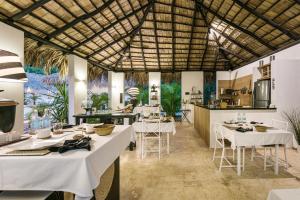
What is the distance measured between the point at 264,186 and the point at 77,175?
291cm

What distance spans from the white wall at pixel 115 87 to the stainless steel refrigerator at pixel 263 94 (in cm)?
747

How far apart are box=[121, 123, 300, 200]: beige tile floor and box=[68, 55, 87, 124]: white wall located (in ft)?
11.7

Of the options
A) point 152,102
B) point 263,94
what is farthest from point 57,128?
point 152,102

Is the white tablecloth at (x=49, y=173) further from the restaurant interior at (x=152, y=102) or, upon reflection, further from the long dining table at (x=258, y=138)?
the long dining table at (x=258, y=138)

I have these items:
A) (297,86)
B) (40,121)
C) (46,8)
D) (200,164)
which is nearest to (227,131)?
(200,164)

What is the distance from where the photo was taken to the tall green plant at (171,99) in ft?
38.2

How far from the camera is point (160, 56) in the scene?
11109mm

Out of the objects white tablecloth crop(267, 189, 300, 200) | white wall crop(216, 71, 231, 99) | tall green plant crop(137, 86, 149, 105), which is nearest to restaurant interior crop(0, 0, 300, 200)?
white tablecloth crop(267, 189, 300, 200)

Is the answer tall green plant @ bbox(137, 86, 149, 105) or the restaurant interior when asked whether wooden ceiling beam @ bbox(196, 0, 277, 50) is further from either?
tall green plant @ bbox(137, 86, 149, 105)

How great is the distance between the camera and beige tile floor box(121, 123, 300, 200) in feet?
9.27

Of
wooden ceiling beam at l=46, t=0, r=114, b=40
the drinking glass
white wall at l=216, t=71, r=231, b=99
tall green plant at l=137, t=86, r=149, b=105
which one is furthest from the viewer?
tall green plant at l=137, t=86, r=149, b=105

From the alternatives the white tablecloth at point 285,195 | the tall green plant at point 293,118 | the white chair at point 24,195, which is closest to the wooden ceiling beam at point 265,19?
the tall green plant at point 293,118

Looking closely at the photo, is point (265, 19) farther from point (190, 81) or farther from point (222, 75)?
point (190, 81)

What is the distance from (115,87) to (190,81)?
448 centimetres
